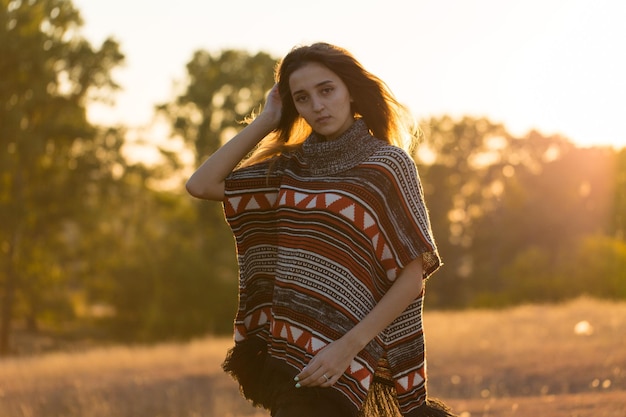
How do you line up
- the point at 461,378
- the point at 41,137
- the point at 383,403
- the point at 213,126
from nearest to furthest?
the point at 383,403 < the point at 461,378 < the point at 41,137 < the point at 213,126

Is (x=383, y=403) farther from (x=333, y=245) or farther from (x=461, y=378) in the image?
(x=461, y=378)

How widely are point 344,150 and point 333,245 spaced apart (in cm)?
37

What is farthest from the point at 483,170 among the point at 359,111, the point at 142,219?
the point at 359,111

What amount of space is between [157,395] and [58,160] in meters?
17.6

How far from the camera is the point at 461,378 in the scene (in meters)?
10.2

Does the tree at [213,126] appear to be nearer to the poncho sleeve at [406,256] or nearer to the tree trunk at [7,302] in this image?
the tree trunk at [7,302]

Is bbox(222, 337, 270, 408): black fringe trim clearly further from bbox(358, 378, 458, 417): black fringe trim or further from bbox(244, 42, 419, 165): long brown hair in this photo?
bbox(244, 42, 419, 165): long brown hair

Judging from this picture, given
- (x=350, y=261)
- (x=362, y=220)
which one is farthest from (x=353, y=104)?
(x=350, y=261)

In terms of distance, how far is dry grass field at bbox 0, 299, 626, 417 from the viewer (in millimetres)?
7762

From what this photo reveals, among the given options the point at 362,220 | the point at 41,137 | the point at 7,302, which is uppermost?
the point at 41,137

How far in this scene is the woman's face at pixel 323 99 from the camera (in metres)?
3.28

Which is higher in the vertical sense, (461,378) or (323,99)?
(461,378)

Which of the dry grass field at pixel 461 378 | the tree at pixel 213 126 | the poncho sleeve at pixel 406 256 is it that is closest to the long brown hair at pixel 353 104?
the poncho sleeve at pixel 406 256

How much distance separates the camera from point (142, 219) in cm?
3222
